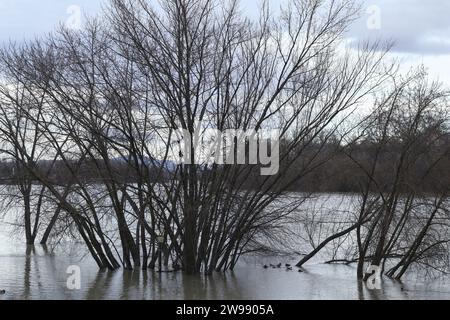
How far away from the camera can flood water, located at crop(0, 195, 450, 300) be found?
15.7m

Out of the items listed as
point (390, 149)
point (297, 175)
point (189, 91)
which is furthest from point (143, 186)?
point (390, 149)

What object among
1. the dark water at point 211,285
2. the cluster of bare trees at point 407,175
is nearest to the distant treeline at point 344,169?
the cluster of bare trees at point 407,175

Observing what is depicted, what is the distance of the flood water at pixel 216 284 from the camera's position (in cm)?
1568

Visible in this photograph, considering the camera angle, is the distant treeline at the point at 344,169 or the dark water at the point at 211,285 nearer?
the dark water at the point at 211,285

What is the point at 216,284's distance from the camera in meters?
17.0

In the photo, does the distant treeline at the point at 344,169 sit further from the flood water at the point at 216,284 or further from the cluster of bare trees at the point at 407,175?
the flood water at the point at 216,284

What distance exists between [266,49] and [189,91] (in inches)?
96.7

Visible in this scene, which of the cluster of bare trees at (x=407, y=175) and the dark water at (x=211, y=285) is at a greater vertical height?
the cluster of bare trees at (x=407, y=175)

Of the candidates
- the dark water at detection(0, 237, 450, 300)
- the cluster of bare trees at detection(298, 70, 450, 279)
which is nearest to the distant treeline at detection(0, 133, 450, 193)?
the cluster of bare trees at detection(298, 70, 450, 279)

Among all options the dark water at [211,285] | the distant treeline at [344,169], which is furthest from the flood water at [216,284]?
the distant treeline at [344,169]

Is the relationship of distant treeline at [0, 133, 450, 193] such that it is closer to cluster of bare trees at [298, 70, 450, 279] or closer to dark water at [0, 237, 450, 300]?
cluster of bare trees at [298, 70, 450, 279]

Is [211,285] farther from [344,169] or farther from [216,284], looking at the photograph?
[344,169]

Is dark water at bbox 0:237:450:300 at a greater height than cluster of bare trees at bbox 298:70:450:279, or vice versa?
cluster of bare trees at bbox 298:70:450:279
